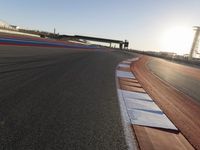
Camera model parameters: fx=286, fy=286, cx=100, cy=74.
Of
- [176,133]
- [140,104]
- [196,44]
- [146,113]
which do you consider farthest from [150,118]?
[196,44]

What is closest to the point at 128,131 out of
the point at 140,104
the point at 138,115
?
the point at 138,115

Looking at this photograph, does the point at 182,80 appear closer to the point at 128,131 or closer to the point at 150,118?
the point at 150,118

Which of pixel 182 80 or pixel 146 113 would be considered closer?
pixel 146 113

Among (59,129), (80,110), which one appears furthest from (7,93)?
(59,129)

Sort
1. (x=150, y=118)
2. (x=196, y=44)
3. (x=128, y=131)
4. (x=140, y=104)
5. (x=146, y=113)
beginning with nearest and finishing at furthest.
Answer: (x=128, y=131), (x=150, y=118), (x=146, y=113), (x=140, y=104), (x=196, y=44)

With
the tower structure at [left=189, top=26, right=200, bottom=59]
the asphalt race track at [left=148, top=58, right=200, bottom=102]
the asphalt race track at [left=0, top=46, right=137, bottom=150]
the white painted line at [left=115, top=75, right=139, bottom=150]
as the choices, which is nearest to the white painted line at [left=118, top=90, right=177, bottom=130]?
the white painted line at [left=115, top=75, right=139, bottom=150]

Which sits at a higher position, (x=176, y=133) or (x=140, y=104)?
(x=176, y=133)

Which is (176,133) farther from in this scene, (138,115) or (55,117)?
(55,117)

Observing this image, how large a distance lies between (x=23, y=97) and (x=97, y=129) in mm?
2284

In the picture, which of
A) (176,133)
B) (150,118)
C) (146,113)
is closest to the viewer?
(176,133)

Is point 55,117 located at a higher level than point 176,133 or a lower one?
higher

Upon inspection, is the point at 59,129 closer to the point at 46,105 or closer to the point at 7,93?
the point at 46,105

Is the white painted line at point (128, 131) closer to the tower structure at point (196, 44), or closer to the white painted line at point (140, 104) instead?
the white painted line at point (140, 104)

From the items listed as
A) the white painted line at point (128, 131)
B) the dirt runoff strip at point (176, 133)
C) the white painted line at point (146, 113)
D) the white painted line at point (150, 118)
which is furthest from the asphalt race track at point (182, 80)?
the white painted line at point (128, 131)
